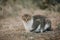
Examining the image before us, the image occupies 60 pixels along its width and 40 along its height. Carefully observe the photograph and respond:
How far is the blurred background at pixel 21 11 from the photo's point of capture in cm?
166

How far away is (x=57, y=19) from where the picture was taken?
5.61 feet

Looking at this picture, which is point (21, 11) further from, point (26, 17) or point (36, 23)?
point (36, 23)

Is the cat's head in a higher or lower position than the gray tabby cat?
higher

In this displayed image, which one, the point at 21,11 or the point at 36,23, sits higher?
the point at 21,11

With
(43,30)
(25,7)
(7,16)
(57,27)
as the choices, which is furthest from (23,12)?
(57,27)

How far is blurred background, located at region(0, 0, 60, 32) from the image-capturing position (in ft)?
5.43

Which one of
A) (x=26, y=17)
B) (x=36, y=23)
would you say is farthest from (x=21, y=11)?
(x=36, y=23)

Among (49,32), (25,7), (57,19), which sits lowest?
(49,32)

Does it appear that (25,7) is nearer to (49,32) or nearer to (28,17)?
(28,17)

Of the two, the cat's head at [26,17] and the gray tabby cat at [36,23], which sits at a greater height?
the cat's head at [26,17]

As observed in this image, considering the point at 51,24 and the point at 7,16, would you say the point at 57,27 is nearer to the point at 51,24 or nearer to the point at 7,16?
the point at 51,24

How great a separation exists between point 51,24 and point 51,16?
0.09 m

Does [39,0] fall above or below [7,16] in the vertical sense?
above

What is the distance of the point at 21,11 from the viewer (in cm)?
170
